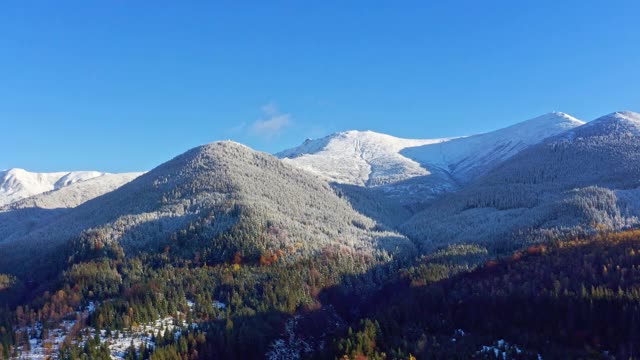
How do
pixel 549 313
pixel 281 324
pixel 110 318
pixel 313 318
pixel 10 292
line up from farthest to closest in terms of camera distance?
pixel 10 292, pixel 313 318, pixel 281 324, pixel 110 318, pixel 549 313

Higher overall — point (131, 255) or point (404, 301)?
point (131, 255)

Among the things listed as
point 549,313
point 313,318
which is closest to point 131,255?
point 313,318

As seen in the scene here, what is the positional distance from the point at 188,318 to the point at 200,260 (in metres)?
57.7

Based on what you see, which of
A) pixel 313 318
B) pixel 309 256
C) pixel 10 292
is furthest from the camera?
pixel 309 256

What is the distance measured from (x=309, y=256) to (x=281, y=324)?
187 ft

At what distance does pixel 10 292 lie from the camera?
18188 centimetres

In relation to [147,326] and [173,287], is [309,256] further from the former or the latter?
[147,326]

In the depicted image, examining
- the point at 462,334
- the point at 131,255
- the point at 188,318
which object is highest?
the point at 131,255

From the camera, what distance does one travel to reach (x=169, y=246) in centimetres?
19900

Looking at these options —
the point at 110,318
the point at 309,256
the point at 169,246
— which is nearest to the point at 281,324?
the point at 110,318

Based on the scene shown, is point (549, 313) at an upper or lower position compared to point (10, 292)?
lower

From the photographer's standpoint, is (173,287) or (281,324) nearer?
(281,324)

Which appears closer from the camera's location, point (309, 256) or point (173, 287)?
point (173, 287)

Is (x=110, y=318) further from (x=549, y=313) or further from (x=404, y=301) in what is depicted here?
(x=549, y=313)
